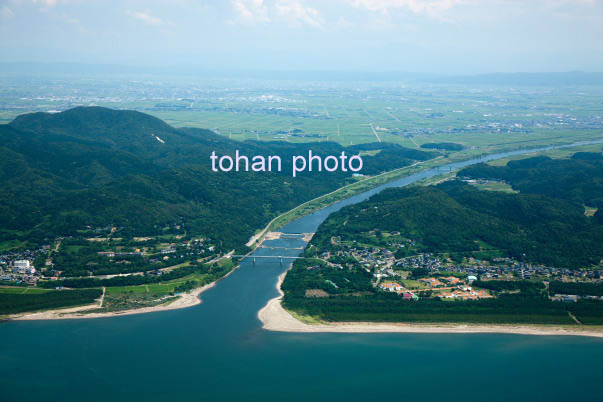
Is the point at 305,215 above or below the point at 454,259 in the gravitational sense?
above

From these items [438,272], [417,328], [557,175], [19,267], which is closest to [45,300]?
[19,267]

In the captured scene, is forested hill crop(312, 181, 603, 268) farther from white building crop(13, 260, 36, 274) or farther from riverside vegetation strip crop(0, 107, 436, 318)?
white building crop(13, 260, 36, 274)

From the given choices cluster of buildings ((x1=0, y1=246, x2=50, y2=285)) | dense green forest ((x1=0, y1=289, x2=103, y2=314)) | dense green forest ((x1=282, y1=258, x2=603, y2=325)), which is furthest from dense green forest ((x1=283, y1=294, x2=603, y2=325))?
cluster of buildings ((x1=0, y1=246, x2=50, y2=285))

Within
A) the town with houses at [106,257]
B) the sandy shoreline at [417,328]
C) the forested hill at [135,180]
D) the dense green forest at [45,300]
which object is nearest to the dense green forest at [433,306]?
the sandy shoreline at [417,328]

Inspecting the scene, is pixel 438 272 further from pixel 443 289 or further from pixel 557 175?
pixel 557 175

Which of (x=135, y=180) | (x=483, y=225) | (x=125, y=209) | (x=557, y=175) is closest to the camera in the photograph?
(x=483, y=225)
